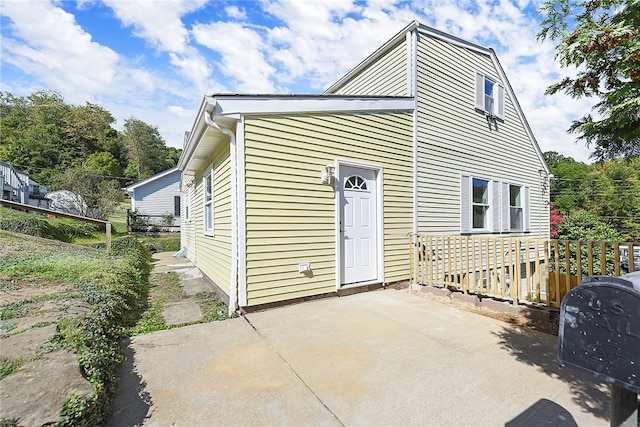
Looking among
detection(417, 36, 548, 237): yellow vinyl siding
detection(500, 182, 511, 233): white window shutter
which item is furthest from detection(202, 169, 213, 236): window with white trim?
detection(500, 182, 511, 233): white window shutter

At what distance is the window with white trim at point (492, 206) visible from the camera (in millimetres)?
7625

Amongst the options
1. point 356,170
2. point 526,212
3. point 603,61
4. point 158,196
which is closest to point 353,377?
point 603,61

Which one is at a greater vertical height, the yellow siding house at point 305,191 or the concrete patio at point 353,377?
the yellow siding house at point 305,191

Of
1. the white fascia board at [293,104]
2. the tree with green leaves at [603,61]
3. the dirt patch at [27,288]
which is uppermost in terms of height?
the white fascia board at [293,104]

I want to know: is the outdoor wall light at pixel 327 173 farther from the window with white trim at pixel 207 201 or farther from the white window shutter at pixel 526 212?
the white window shutter at pixel 526 212

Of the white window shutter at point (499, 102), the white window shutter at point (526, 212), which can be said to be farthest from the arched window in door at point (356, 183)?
the white window shutter at point (526, 212)

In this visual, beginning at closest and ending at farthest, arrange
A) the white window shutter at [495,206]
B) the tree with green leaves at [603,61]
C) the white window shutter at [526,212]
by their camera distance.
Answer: the tree with green leaves at [603,61] → the white window shutter at [495,206] → the white window shutter at [526,212]

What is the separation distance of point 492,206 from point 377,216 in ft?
14.4

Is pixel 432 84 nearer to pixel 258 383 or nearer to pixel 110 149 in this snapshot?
pixel 258 383

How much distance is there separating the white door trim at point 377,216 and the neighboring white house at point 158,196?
17.6 metres

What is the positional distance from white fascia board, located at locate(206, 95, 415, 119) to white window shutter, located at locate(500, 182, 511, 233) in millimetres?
4760

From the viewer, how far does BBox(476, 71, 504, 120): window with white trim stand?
26.8ft

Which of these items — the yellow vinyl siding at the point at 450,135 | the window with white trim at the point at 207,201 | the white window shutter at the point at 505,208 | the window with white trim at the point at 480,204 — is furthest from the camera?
the white window shutter at the point at 505,208

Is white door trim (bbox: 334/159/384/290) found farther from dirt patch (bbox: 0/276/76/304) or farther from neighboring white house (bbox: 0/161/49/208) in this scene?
neighboring white house (bbox: 0/161/49/208)
